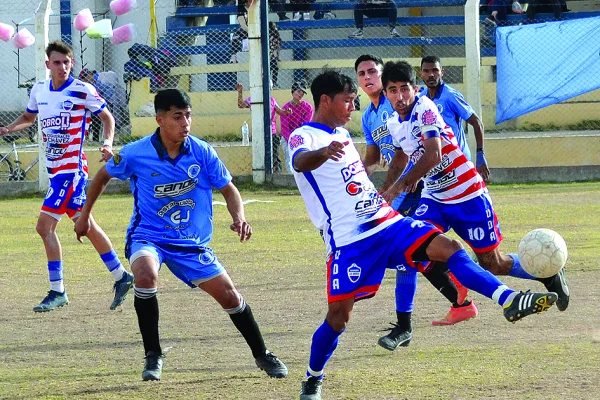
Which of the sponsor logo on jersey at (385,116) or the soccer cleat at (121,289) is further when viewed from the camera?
the soccer cleat at (121,289)

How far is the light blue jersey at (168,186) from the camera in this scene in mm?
6117

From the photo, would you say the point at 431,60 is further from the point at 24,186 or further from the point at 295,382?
the point at 24,186

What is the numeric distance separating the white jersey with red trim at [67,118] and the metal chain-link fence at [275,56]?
8.91 m

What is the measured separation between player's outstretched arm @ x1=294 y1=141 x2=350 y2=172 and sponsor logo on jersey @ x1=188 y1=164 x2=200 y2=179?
96 cm

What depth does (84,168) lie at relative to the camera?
9234 mm

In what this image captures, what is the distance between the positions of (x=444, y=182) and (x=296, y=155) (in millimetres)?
2019

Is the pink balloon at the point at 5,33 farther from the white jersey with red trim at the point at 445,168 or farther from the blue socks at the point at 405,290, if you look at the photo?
the blue socks at the point at 405,290

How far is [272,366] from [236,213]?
3.09 ft

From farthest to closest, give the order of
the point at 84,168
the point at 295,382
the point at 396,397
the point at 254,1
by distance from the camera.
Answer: the point at 254,1, the point at 84,168, the point at 295,382, the point at 396,397

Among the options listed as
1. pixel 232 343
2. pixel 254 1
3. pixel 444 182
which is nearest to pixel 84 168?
pixel 232 343

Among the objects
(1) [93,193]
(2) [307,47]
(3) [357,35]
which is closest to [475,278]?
(1) [93,193]

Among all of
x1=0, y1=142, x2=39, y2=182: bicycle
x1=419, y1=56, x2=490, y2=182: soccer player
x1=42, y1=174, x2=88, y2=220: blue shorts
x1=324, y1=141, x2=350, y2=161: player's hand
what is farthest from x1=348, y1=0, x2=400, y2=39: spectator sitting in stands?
x1=324, y1=141, x2=350, y2=161: player's hand

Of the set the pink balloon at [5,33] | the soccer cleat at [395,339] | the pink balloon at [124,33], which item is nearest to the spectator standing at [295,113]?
the pink balloon at [124,33]

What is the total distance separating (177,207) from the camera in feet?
20.2
